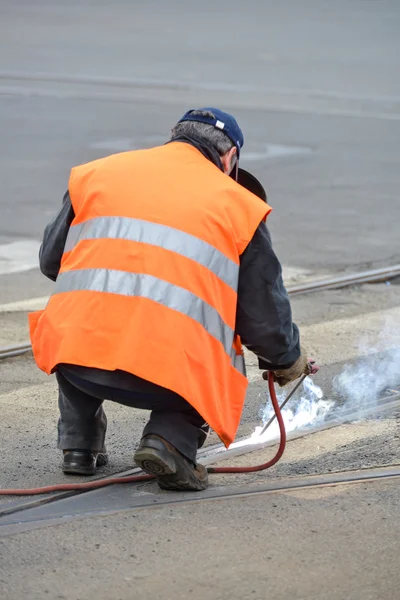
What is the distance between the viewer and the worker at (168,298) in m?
3.94

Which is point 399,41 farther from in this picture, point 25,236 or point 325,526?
point 325,526

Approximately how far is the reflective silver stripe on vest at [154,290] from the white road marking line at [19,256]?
13.3ft

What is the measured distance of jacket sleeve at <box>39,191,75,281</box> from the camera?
4273 mm

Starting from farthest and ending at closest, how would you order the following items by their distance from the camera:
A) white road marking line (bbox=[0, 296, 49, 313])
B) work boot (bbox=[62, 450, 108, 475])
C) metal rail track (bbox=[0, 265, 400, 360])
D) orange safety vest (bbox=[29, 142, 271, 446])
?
metal rail track (bbox=[0, 265, 400, 360]) < white road marking line (bbox=[0, 296, 49, 313]) < work boot (bbox=[62, 450, 108, 475]) < orange safety vest (bbox=[29, 142, 271, 446])

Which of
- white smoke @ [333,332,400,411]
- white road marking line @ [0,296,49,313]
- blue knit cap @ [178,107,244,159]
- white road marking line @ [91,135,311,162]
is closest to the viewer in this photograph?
blue knit cap @ [178,107,244,159]

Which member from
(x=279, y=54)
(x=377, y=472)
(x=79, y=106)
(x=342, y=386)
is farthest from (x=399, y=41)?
(x=377, y=472)

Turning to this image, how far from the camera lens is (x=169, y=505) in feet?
13.1

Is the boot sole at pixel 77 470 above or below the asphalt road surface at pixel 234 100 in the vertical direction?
above

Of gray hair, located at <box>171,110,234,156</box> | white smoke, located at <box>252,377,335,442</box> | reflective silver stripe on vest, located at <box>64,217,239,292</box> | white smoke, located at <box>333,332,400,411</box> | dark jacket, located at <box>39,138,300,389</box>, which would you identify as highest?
gray hair, located at <box>171,110,234,156</box>

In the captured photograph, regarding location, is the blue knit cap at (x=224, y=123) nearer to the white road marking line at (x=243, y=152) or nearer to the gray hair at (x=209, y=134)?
the gray hair at (x=209, y=134)

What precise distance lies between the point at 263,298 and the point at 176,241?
417mm

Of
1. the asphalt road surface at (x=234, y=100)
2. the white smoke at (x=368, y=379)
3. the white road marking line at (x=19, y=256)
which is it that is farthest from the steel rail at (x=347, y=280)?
the white road marking line at (x=19, y=256)

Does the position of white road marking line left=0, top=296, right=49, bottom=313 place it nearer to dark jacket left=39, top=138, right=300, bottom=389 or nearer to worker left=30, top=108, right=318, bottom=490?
worker left=30, top=108, right=318, bottom=490

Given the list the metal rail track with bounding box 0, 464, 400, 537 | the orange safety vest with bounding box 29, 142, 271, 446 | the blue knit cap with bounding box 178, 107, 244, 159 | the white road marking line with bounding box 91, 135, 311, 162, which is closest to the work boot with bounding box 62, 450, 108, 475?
the metal rail track with bounding box 0, 464, 400, 537
